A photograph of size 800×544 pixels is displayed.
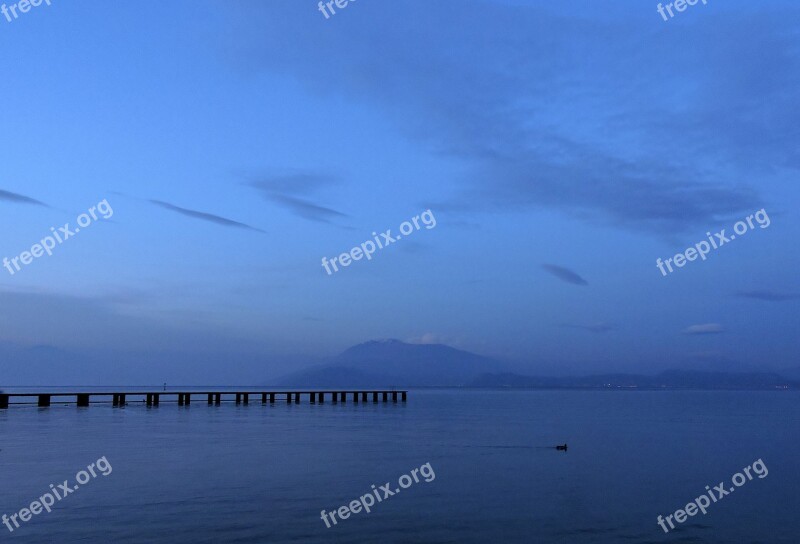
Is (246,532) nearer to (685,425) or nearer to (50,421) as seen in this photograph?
(50,421)

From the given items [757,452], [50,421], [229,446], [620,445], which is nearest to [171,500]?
[229,446]

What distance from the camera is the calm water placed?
2277 cm

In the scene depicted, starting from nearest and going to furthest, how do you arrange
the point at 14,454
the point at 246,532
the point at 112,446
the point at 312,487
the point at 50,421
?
the point at 246,532
the point at 312,487
the point at 14,454
the point at 112,446
the point at 50,421

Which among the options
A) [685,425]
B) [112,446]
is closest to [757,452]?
[685,425]

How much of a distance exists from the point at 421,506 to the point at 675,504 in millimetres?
10906

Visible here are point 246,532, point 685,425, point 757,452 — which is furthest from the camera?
point 685,425

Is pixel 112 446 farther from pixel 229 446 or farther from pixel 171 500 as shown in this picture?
pixel 171 500

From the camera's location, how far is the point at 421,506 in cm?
2695

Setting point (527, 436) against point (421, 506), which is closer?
point (421, 506)

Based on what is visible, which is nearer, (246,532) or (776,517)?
(246,532)

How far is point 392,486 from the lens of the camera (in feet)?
103

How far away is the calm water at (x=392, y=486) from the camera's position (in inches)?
896

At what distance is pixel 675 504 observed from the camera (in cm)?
2891

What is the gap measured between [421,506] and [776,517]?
45.0 feet
